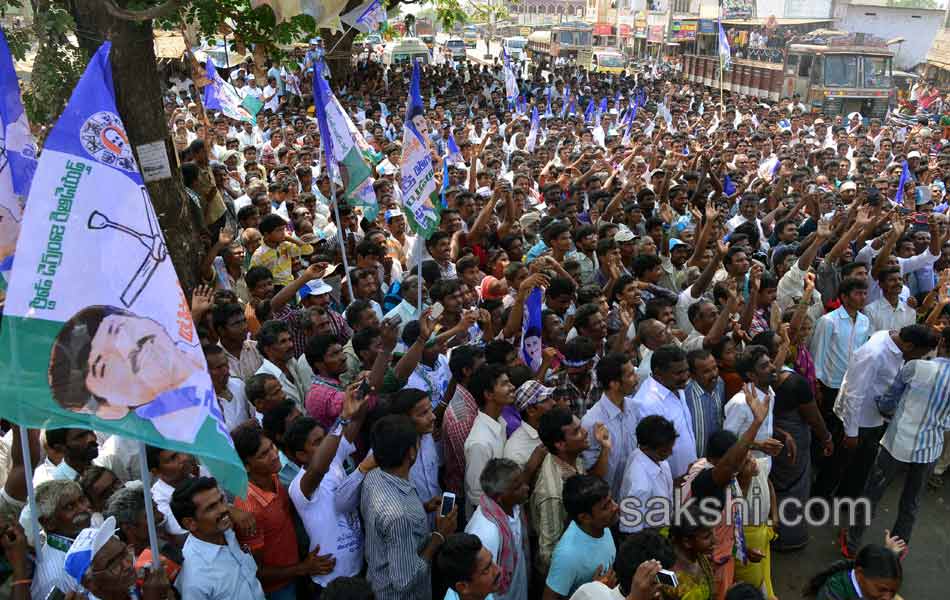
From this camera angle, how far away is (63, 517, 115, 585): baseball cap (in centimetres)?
233

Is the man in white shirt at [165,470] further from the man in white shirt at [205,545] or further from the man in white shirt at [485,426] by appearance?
the man in white shirt at [485,426]

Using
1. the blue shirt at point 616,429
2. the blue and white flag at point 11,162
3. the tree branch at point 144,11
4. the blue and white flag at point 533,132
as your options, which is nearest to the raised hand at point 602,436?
the blue shirt at point 616,429

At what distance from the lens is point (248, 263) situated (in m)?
5.82

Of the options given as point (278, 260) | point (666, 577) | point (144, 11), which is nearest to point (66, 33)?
point (144, 11)

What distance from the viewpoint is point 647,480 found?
3420 mm

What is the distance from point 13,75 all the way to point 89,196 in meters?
1.03

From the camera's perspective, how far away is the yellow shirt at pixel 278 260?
5566 mm

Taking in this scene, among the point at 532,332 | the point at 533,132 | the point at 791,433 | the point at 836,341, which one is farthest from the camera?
the point at 533,132

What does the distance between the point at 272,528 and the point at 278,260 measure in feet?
9.86

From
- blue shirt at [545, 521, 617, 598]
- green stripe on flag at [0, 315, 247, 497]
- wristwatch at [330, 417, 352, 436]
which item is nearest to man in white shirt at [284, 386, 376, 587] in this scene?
wristwatch at [330, 417, 352, 436]

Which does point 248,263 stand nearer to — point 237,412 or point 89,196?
point 237,412

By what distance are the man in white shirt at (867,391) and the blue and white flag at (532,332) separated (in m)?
1.92

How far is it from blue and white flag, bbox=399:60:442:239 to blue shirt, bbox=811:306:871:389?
2.77 metres

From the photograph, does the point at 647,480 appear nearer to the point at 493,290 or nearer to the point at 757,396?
the point at 757,396
